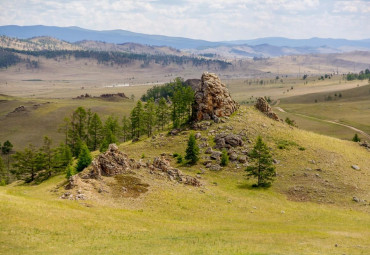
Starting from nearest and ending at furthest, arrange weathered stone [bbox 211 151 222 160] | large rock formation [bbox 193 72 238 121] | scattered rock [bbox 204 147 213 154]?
weathered stone [bbox 211 151 222 160] → scattered rock [bbox 204 147 213 154] → large rock formation [bbox 193 72 238 121]

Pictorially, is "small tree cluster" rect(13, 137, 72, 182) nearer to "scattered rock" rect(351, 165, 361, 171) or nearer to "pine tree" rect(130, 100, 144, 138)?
"pine tree" rect(130, 100, 144, 138)

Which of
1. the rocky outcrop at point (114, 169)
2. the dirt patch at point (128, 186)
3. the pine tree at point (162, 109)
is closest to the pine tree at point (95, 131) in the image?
the pine tree at point (162, 109)

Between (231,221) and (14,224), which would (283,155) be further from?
(14,224)

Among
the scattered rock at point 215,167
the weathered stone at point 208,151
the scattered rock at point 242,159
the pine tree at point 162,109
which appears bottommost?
the scattered rock at point 215,167

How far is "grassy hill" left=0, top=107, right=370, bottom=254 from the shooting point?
117 ft

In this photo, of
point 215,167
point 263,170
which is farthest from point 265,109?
point 263,170

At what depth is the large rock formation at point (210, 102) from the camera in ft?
317

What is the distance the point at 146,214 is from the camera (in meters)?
49.9

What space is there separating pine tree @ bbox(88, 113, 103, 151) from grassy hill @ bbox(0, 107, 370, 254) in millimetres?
27408

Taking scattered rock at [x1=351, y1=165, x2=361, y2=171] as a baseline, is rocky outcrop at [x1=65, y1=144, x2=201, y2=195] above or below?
above

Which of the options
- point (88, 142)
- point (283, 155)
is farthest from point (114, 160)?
point (88, 142)

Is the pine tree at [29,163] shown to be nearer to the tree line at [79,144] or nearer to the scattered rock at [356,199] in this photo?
the tree line at [79,144]

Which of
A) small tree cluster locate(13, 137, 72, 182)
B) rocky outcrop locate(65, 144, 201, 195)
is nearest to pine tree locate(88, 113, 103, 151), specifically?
small tree cluster locate(13, 137, 72, 182)

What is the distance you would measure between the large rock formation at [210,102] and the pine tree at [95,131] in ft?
113
